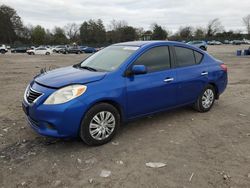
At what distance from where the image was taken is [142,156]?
13.2ft

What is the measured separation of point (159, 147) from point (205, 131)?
118cm

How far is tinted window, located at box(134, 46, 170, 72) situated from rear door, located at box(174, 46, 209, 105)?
278 millimetres

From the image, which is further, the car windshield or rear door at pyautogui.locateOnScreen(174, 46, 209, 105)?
rear door at pyautogui.locateOnScreen(174, 46, 209, 105)

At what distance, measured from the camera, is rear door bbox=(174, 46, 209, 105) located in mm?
5410

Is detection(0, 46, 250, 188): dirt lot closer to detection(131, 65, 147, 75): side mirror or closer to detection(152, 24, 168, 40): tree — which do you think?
detection(131, 65, 147, 75): side mirror

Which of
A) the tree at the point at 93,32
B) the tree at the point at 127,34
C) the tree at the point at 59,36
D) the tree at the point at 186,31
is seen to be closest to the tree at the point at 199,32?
the tree at the point at 186,31

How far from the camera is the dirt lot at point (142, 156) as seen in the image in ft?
11.2

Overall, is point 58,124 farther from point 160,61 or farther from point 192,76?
point 192,76

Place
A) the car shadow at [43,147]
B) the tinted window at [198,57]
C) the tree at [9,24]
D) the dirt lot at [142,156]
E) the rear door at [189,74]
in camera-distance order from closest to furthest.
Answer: the dirt lot at [142,156] < the car shadow at [43,147] < the rear door at [189,74] < the tinted window at [198,57] < the tree at [9,24]

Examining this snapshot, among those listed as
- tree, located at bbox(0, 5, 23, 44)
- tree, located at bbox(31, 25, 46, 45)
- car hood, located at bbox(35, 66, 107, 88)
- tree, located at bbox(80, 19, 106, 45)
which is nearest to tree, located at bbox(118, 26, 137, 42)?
tree, located at bbox(80, 19, 106, 45)

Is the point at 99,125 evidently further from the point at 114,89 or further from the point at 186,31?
the point at 186,31

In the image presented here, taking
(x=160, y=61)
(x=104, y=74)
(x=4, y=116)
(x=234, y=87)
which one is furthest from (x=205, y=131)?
(x=234, y=87)

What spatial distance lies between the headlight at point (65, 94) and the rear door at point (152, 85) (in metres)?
0.86

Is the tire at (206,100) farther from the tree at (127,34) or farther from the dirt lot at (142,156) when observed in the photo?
the tree at (127,34)
